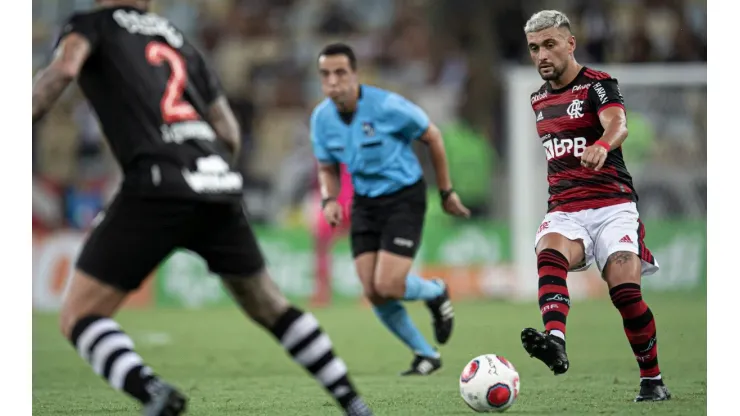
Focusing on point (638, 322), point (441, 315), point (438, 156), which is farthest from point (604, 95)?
Answer: point (441, 315)

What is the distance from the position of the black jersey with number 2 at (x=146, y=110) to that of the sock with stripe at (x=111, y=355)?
22.2 inches

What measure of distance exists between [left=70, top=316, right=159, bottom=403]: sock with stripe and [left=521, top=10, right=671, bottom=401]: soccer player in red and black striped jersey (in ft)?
7.18

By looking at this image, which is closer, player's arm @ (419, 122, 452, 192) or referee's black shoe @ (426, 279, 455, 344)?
player's arm @ (419, 122, 452, 192)

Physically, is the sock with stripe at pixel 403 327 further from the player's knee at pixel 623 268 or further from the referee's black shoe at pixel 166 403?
the referee's black shoe at pixel 166 403

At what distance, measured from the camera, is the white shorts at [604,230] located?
6.15 m

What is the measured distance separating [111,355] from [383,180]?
148 inches

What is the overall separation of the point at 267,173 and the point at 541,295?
43.2 ft

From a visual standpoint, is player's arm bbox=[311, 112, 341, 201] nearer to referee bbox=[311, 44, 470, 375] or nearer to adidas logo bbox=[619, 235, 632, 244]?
referee bbox=[311, 44, 470, 375]

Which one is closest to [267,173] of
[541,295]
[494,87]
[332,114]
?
[494,87]

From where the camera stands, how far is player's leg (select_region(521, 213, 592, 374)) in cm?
567

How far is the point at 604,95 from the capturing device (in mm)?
6059

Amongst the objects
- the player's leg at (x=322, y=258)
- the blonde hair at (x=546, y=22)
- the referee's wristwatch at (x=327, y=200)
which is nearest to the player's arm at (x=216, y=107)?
the blonde hair at (x=546, y=22)

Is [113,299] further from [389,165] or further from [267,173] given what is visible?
[267,173]

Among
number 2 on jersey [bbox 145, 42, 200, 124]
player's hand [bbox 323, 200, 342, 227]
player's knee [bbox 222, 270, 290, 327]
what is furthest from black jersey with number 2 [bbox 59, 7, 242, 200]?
player's hand [bbox 323, 200, 342, 227]
